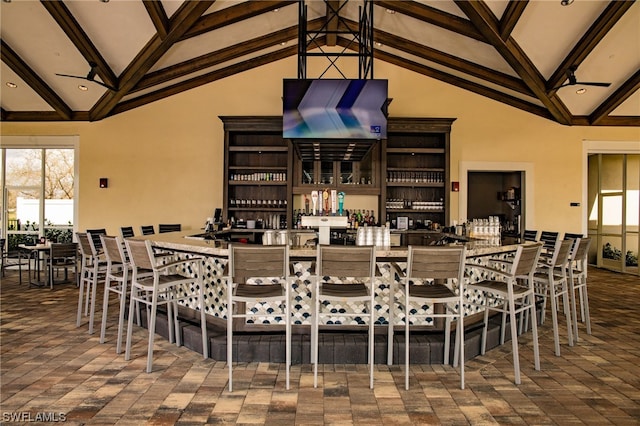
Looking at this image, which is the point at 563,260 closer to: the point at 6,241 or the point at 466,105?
the point at 466,105

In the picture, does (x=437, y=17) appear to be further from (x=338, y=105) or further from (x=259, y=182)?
(x=259, y=182)

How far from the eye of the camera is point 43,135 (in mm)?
8109

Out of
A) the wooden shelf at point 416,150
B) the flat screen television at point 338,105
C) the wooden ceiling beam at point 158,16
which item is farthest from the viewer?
the wooden shelf at point 416,150

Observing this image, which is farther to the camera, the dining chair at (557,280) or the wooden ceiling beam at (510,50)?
the wooden ceiling beam at (510,50)

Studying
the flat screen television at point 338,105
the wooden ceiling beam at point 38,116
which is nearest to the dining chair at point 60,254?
A: the wooden ceiling beam at point 38,116

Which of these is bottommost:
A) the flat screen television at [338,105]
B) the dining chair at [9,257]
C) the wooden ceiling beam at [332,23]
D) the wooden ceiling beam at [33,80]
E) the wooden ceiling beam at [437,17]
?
the dining chair at [9,257]

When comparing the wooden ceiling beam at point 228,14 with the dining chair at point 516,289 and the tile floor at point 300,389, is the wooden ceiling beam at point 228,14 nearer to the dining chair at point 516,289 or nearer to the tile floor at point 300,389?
the tile floor at point 300,389

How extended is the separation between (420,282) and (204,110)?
19.7 ft

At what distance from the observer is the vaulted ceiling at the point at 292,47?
17.8ft

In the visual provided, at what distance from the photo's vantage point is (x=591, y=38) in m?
5.52

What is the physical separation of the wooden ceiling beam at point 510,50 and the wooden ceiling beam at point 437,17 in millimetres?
185

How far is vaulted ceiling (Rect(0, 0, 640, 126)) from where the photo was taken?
5418 mm

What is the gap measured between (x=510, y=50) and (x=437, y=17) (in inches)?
44.2

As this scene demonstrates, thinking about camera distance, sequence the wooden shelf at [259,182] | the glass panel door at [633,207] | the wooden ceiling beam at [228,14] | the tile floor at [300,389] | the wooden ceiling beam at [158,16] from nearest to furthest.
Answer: the tile floor at [300,389] < the wooden ceiling beam at [158,16] < the wooden ceiling beam at [228,14] < the wooden shelf at [259,182] < the glass panel door at [633,207]
